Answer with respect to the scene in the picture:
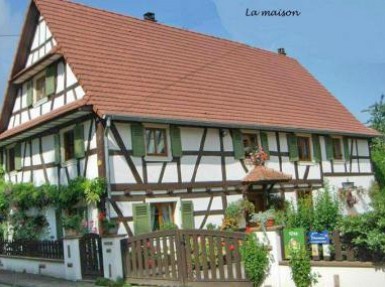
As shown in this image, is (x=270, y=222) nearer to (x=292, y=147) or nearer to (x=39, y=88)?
(x=292, y=147)

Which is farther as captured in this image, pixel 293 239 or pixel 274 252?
pixel 274 252

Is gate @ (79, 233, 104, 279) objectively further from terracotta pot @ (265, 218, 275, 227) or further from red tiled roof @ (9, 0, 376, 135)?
terracotta pot @ (265, 218, 275, 227)

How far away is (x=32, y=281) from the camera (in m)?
14.1

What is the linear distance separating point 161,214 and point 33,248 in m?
3.83

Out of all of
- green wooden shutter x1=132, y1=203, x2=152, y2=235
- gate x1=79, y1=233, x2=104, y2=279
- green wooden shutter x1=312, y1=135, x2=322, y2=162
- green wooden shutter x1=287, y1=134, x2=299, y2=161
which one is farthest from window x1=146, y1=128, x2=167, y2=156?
green wooden shutter x1=312, y1=135, x2=322, y2=162

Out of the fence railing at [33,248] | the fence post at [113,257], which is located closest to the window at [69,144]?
the fence railing at [33,248]

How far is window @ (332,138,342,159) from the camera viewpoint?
23.3 metres

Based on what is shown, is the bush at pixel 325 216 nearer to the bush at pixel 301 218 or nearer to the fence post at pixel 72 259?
the bush at pixel 301 218

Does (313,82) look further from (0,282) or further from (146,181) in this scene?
(0,282)

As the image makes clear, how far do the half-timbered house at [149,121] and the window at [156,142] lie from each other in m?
0.03

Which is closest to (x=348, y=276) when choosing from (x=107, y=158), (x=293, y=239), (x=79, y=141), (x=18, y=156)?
(x=293, y=239)

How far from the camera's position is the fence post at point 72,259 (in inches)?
540

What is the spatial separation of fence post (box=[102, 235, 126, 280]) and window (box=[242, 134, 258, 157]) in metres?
7.55

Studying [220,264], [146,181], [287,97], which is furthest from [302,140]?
[220,264]
